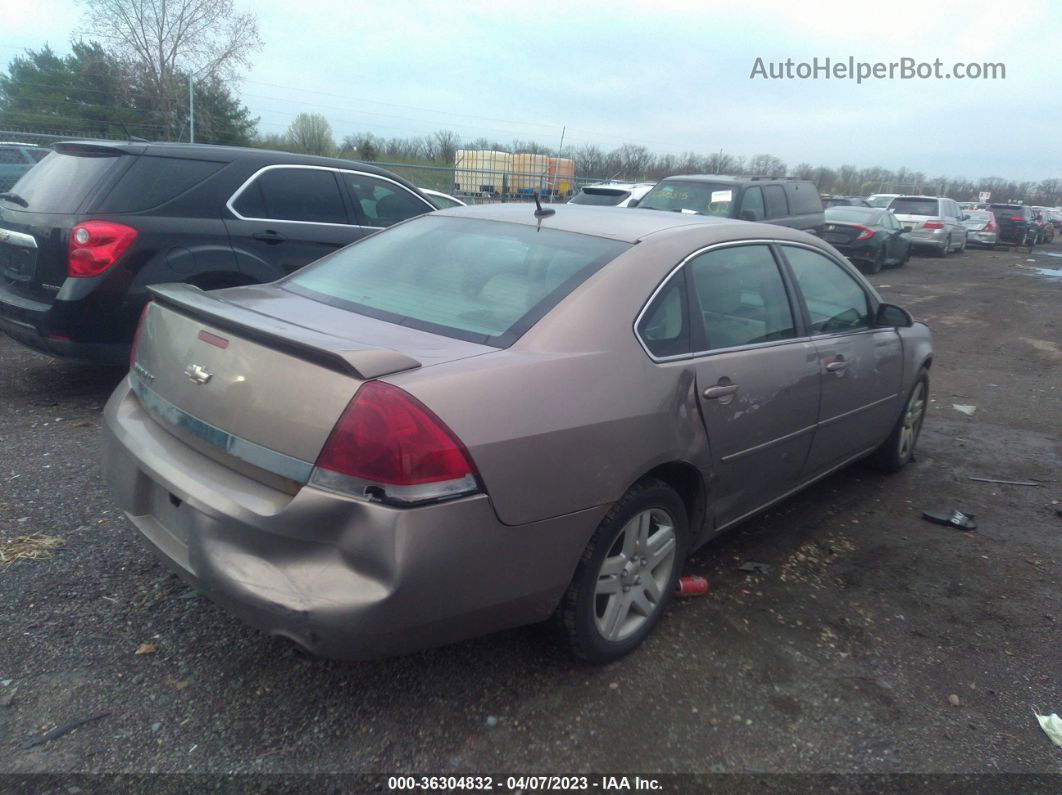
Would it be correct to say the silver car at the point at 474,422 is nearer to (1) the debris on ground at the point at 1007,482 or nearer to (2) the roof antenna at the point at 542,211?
(2) the roof antenna at the point at 542,211

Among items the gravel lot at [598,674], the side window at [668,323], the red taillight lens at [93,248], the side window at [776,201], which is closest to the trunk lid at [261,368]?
the side window at [668,323]

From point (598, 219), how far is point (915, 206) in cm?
2257

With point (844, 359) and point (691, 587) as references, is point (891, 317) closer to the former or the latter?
point (844, 359)

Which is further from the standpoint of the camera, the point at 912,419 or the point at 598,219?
the point at 912,419

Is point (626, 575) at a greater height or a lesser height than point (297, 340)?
lesser

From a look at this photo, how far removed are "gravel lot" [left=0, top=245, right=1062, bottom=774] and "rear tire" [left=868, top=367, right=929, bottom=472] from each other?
68 cm

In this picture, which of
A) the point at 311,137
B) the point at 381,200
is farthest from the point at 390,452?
the point at 311,137

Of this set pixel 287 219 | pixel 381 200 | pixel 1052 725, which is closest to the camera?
pixel 1052 725

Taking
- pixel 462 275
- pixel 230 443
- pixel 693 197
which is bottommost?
pixel 230 443

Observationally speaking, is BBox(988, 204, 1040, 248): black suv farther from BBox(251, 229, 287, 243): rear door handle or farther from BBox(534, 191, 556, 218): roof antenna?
BBox(534, 191, 556, 218): roof antenna

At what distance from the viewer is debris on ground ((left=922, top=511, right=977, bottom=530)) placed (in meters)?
4.38

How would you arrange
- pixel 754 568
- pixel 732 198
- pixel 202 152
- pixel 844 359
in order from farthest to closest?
pixel 732 198 < pixel 202 152 < pixel 844 359 < pixel 754 568

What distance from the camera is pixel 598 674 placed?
2.84m

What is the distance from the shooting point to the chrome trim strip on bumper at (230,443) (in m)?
2.21
